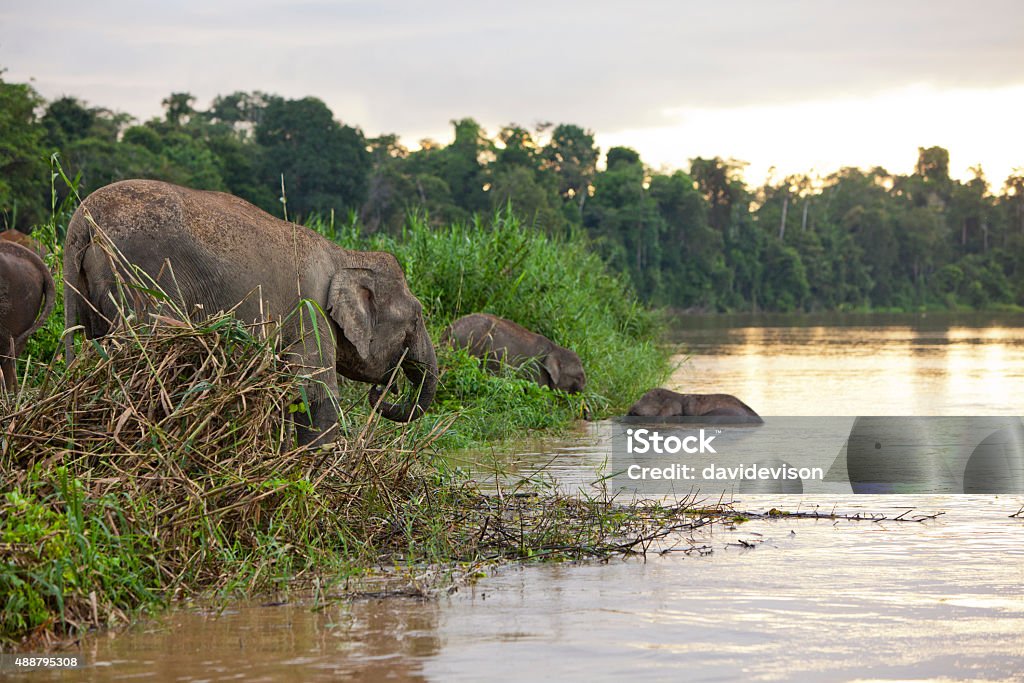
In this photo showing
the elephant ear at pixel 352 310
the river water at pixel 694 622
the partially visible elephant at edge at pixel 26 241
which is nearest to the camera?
the river water at pixel 694 622

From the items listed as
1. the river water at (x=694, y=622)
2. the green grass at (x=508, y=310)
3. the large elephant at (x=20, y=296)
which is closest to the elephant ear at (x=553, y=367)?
the green grass at (x=508, y=310)

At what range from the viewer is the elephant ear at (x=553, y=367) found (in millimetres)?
12906

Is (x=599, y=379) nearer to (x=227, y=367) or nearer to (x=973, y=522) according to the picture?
(x=973, y=522)

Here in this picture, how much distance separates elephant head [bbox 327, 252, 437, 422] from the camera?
25.1ft

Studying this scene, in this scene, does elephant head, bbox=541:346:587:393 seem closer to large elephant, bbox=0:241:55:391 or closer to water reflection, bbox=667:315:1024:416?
water reflection, bbox=667:315:1024:416

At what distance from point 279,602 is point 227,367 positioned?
1.31m

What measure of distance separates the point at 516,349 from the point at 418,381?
4.39 m

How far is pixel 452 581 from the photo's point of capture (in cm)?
538
